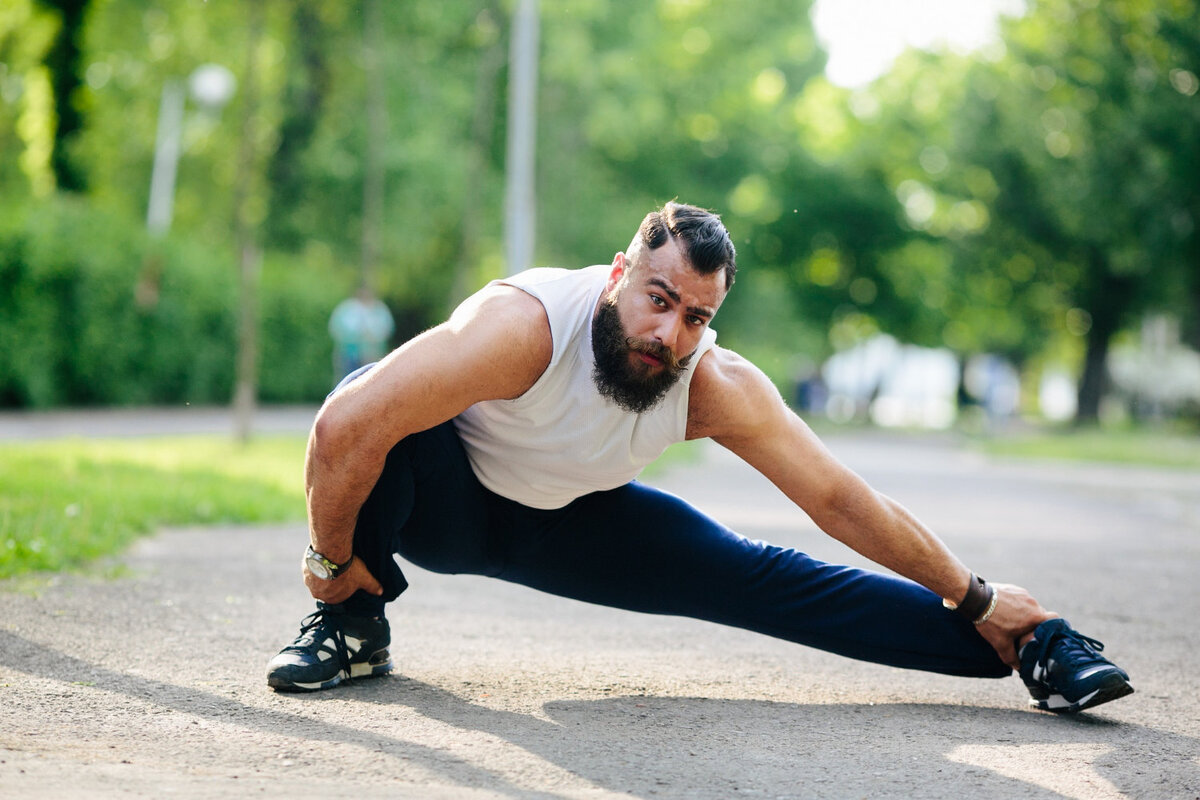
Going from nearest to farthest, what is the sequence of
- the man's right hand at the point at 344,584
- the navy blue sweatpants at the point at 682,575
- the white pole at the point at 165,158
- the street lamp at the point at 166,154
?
the man's right hand at the point at 344,584 → the navy blue sweatpants at the point at 682,575 → the street lamp at the point at 166,154 → the white pole at the point at 165,158

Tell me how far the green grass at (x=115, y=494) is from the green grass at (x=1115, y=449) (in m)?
13.3

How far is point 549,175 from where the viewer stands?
30453mm

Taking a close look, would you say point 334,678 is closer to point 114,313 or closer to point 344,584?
point 344,584

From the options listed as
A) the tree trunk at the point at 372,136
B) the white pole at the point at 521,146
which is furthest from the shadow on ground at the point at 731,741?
the tree trunk at the point at 372,136

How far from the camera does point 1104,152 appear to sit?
28.1 metres

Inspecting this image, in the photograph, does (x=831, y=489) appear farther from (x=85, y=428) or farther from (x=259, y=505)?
(x=85, y=428)

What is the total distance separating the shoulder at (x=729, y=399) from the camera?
3959 millimetres

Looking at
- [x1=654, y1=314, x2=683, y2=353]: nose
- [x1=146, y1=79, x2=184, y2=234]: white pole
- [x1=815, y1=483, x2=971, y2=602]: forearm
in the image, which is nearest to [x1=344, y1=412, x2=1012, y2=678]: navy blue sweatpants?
[x1=815, y1=483, x2=971, y2=602]: forearm

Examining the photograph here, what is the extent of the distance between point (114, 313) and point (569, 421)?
1886 centimetres

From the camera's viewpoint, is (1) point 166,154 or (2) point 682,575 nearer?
(2) point 682,575

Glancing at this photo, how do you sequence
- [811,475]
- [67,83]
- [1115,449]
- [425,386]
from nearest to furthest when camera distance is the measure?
[425,386]
[811,475]
[1115,449]
[67,83]

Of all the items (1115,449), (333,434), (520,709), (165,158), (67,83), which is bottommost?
(1115,449)

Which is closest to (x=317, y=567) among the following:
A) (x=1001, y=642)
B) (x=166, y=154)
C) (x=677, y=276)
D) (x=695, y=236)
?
(x=677, y=276)

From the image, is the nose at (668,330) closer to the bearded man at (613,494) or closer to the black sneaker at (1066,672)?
the bearded man at (613,494)
